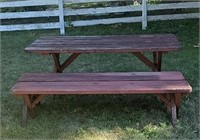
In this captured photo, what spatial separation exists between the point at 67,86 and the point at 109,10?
18.4 feet

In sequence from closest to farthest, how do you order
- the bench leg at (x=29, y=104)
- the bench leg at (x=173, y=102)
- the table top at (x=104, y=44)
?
the bench leg at (x=173, y=102)
the bench leg at (x=29, y=104)
the table top at (x=104, y=44)

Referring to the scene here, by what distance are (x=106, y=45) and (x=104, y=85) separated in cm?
83

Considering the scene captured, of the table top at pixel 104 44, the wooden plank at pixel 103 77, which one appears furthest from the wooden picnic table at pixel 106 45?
the wooden plank at pixel 103 77

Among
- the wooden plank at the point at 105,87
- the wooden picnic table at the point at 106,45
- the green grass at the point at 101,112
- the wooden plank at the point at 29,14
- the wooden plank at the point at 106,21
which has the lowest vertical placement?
the green grass at the point at 101,112

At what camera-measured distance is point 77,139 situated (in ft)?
12.1

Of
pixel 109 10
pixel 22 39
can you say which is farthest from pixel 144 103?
pixel 109 10

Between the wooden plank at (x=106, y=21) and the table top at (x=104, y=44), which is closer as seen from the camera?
the table top at (x=104, y=44)

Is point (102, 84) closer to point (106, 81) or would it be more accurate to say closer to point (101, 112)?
point (106, 81)

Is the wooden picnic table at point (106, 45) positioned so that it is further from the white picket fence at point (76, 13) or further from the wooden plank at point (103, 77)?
the white picket fence at point (76, 13)

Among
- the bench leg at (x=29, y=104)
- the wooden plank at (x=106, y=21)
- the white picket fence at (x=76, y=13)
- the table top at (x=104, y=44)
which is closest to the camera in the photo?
the bench leg at (x=29, y=104)

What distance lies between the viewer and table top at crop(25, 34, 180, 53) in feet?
Answer: 14.3

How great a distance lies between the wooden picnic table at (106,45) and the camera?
4355mm

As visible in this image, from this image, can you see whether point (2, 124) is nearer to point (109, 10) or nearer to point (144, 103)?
point (144, 103)

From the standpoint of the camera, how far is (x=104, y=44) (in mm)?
4617
